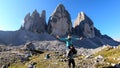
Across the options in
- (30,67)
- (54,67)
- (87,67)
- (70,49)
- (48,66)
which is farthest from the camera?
(30,67)

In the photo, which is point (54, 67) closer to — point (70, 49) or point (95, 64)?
point (95, 64)

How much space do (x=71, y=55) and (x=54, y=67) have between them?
1170 centimetres

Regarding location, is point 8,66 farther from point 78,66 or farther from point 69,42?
point 69,42

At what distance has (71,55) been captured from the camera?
95.2ft

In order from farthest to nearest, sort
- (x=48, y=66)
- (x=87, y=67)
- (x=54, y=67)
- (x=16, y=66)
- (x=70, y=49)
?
1. (x=16, y=66)
2. (x=48, y=66)
3. (x=54, y=67)
4. (x=87, y=67)
5. (x=70, y=49)

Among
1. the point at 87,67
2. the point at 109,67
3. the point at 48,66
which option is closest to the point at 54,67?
the point at 48,66

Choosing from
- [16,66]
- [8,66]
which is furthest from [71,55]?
[8,66]

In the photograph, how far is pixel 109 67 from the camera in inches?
1316

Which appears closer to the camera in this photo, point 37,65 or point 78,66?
point 78,66

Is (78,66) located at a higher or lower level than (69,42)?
lower

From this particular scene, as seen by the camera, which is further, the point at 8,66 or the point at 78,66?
the point at 8,66

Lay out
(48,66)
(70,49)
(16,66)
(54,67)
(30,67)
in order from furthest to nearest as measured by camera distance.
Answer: (16,66) → (30,67) → (48,66) → (54,67) → (70,49)

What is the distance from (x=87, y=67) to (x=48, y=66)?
9.47m

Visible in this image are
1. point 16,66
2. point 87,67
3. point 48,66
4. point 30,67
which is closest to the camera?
point 87,67
